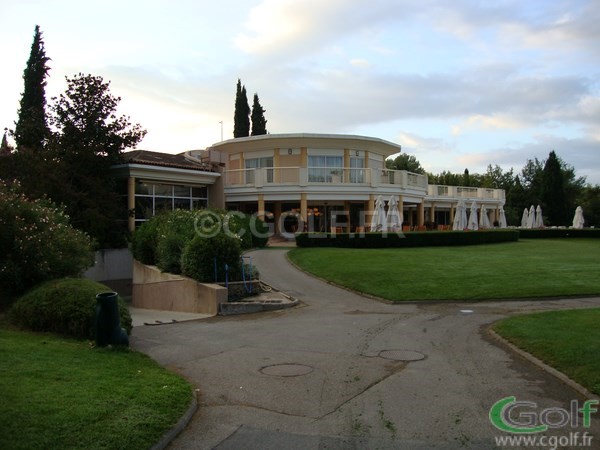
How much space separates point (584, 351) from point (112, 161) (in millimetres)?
22968

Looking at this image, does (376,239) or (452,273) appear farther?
(376,239)

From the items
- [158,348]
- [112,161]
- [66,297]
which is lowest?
[158,348]

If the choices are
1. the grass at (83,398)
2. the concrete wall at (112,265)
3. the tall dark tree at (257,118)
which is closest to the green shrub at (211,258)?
the grass at (83,398)

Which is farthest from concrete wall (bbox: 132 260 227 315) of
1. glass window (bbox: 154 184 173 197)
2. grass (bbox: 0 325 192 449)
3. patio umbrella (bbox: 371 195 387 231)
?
patio umbrella (bbox: 371 195 387 231)

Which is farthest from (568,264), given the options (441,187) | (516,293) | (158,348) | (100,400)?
(441,187)

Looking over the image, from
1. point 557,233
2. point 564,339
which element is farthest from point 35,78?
point 557,233

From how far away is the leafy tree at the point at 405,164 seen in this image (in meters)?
82.1

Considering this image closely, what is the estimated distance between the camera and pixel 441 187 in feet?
160

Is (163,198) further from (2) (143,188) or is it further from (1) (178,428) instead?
(1) (178,428)

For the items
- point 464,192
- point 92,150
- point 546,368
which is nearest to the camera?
point 546,368

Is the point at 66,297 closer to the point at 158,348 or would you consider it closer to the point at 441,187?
the point at 158,348

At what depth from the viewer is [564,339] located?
28.7 feet

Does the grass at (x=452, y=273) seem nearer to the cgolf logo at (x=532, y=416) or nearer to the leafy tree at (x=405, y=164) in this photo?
the cgolf logo at (x=532, y=416)

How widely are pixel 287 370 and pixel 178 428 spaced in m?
2.72
